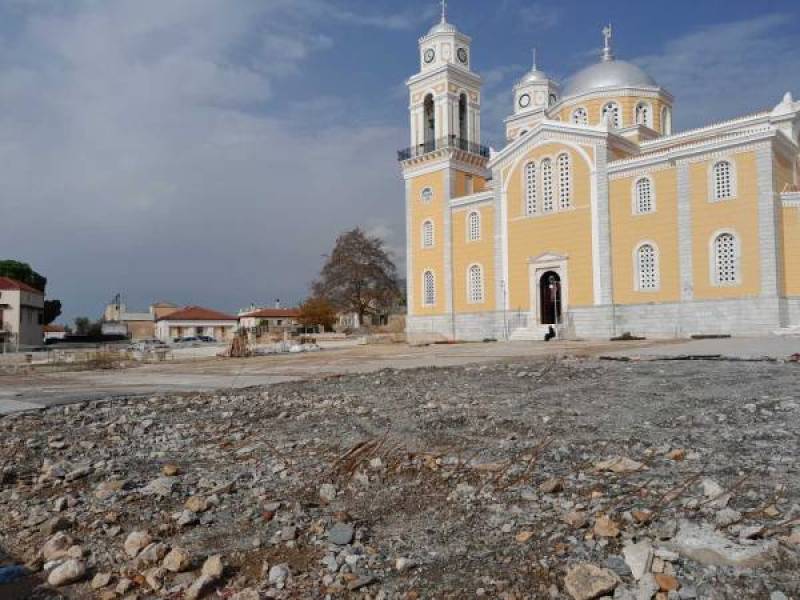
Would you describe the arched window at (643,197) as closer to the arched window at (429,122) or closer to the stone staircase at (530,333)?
the stone staircase at (530,333)

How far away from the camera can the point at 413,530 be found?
4.25m

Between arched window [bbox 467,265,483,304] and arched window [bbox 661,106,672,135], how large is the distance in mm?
12936

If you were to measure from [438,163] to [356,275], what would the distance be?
19.8 m

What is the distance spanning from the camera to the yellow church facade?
25.4 m

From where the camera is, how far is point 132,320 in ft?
337

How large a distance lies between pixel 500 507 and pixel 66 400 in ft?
29.2

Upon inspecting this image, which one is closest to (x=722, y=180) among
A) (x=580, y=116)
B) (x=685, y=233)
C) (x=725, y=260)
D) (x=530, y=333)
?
(x=685, y=233)

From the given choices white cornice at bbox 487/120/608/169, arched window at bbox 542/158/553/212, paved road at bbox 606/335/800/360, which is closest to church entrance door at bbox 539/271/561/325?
arched window at bbox 542/158/553/212

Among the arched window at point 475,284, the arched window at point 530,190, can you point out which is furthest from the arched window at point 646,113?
the arched window at point 475,284

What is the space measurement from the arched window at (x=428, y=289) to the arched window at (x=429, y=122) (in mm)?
7423

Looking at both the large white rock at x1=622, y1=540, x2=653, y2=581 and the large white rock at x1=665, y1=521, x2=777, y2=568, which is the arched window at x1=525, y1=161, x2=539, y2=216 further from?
the large white rock at x1=622, y1=540, x2=653, y2=581

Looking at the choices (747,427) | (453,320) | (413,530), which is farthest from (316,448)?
(453,320)

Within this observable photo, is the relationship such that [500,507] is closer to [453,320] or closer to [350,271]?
[453,320]

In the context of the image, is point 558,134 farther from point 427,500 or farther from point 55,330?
point 55,330
